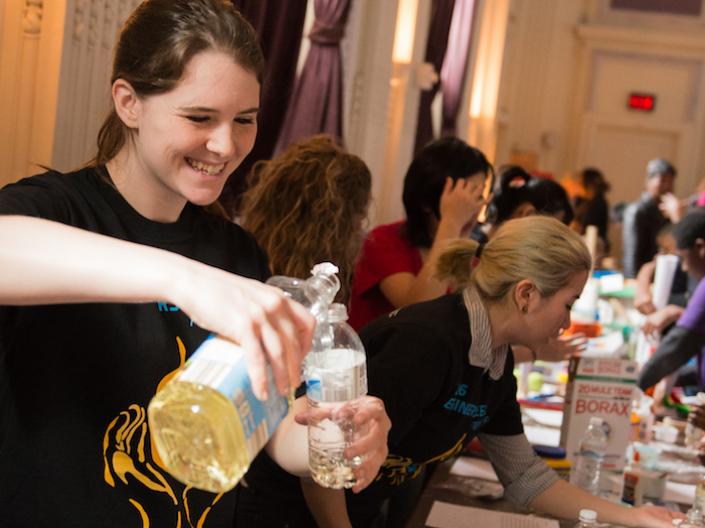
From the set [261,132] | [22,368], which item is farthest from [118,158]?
[261,132]

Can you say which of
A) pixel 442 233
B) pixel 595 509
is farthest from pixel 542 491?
pixel 442 233

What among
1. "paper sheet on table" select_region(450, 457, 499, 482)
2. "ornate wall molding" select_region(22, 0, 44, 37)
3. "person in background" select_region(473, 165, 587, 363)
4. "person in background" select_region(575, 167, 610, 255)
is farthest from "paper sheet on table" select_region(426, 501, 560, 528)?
"person in background" select_region(575, 167, 610, 255)

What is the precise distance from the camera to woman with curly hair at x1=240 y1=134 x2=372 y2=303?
2371mm

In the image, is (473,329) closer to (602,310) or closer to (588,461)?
(588,461)

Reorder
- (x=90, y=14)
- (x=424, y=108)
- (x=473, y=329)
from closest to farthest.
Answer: (x=473, y=329) < (x=90, y=14) < (x=424, y=108)

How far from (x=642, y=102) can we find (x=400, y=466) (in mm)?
10542

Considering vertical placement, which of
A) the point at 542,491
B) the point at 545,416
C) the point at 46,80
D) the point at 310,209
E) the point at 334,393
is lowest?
the point at 545,416

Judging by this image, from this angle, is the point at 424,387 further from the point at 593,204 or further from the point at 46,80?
the point at 593,204

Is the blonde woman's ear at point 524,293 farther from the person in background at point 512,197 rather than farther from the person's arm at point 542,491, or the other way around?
the person in background at point 512,197

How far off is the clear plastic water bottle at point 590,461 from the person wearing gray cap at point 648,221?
223 inches

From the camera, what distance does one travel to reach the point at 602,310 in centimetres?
534

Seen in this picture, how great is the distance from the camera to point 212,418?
902 millimetres

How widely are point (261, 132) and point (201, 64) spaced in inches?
94.8

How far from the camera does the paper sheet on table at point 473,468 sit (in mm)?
2672
